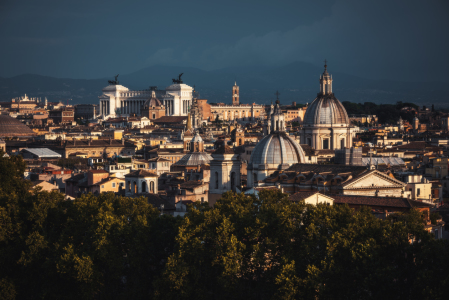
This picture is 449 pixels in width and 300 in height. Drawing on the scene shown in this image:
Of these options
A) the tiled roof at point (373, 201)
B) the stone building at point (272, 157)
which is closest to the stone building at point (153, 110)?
the stone building at point (272, 157)

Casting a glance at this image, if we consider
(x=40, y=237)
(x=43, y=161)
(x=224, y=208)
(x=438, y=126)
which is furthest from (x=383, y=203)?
(x=438, y=126)

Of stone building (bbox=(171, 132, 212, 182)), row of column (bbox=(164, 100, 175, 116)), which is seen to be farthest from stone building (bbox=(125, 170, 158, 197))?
row of column (bbox=(164, 100, 175, 116))

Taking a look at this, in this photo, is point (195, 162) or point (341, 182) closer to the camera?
point (341, 182)

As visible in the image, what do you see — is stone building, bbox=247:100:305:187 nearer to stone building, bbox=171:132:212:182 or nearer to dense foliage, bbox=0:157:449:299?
stone building, bbox=171:132:212:182

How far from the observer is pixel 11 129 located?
131 meters

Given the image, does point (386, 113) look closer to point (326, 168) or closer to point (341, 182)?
point (326, 168)

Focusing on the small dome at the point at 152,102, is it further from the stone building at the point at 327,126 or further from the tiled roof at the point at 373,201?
the tiled roof at the point at 373,201

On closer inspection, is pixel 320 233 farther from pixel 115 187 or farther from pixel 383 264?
pixel 115 187

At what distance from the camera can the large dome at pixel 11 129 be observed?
420ft

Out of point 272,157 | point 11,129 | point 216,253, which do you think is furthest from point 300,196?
point 11,129

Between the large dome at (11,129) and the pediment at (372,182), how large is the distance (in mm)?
88862

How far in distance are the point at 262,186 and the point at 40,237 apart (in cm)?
1530

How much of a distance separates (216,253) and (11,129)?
10403cm

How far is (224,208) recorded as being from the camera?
35344 mm
